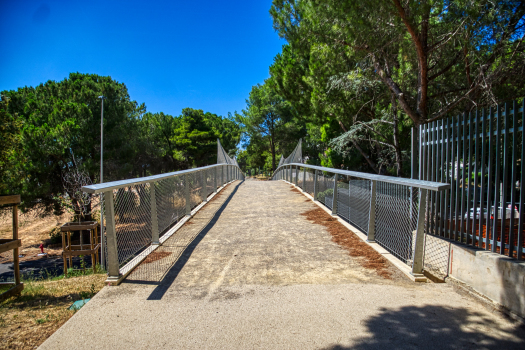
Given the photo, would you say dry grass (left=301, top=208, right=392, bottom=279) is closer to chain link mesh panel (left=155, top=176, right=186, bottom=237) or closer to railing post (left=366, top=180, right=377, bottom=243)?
railing post (left=366, top=180, right=377, bottom=243)

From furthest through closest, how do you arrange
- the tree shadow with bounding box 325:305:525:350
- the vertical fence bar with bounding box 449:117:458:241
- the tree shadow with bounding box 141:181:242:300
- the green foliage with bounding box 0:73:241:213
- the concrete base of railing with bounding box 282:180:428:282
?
the green foliage with bounding box 0:73:241:213, the vertical fence bar with bounding box 449:117:458:241, the concrete base of railing with bounding box 282:180:428:282, the tree shadow with bounding box 141:181:242:300, the tree shadow with bounding box 325:305:525:350

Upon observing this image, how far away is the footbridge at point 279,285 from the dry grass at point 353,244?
0.08ft

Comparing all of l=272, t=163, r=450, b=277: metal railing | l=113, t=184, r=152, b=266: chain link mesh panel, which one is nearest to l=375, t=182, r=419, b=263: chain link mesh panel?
l=272, t=163, r=450, b=277: metal railing

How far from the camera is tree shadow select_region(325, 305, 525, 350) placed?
2.49 m

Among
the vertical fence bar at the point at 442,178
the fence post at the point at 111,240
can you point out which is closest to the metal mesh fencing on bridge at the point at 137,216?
the fence post at the point at 111,240

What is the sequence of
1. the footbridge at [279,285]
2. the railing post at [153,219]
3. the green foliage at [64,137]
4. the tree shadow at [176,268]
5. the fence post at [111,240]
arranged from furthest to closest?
the green foliage at [64,137] → the railing post at [153,219] → the fence post at [111,240] → the tree shadow at [176,268] → the footbridge at [279,285]

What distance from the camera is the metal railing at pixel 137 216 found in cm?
369

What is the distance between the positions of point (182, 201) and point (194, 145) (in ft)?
128

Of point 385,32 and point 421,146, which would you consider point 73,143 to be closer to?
point 385,32

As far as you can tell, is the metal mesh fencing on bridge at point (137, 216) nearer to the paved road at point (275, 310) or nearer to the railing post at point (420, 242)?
the paved road at point (275, 310)

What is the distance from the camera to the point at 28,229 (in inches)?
1288

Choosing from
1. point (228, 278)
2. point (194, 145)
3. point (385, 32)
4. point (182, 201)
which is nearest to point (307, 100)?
point (385, 32)

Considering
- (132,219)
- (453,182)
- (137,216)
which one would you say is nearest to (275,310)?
(132,219)

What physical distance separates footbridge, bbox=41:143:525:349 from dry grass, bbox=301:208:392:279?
0.08 feet
